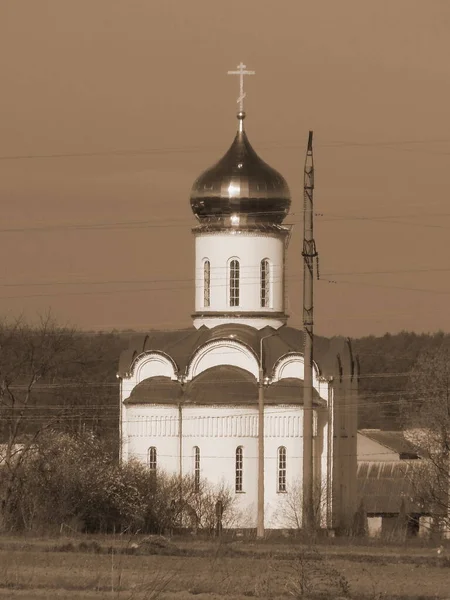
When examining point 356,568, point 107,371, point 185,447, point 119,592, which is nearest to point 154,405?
point 185,447

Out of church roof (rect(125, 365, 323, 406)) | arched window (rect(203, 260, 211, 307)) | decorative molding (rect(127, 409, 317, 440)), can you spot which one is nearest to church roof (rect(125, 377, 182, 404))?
church roof (rect(125, 365, 323, 406))

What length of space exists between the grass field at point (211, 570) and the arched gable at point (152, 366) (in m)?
13.6

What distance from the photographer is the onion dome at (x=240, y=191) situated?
140ft

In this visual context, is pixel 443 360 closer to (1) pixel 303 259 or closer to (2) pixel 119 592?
(1) pixel 303 259

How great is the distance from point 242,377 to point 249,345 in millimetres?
1196

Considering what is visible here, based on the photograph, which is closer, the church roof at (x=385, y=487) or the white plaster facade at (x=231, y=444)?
the white plaster facade at (x=231, y=444)

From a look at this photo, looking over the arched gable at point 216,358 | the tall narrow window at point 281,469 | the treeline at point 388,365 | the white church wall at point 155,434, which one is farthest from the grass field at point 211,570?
the treeline at point 388,365

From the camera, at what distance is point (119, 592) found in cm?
2130

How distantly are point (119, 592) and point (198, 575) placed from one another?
2649 mm

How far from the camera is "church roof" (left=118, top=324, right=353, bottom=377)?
4234 centimetres

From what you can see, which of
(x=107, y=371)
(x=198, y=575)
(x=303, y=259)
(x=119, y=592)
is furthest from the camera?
(x=107, y=371)

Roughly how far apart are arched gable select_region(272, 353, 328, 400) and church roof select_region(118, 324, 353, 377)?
109 mm

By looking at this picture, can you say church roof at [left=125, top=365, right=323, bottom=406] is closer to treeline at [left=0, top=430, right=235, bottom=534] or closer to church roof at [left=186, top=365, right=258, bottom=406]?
church roof at [left=186, top=365, right=258, bottom=406]

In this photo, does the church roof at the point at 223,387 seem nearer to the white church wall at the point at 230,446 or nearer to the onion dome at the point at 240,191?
the white church wall at the point at 230,446
